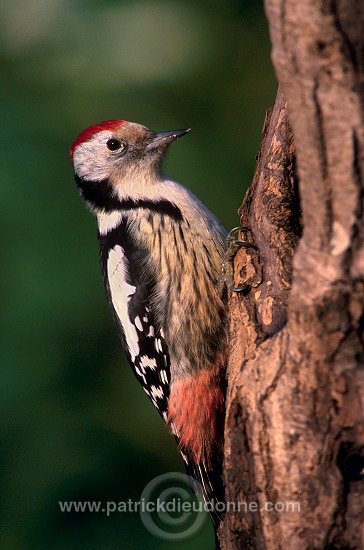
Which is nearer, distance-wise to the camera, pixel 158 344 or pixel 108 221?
pixel 158 344

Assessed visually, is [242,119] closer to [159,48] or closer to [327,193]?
[159,48]

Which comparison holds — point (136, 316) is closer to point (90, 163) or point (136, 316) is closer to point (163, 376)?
point (163, 376)

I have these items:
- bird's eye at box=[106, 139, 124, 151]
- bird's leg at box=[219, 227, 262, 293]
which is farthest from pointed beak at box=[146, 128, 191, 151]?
bird's leg at box=[219, 227, 262, 293]

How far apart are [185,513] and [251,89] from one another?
260 centimetres

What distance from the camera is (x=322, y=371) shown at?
71.2 inches

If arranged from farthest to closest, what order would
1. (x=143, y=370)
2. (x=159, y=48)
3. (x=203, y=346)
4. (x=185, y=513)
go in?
(x=159, y=48), (x=185, y=513), (x=143, y=370), (x=203, y=346)

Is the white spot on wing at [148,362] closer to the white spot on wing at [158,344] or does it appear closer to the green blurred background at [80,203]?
the white spot on wing at [158,344]

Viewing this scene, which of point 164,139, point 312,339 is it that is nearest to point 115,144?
point 164,139

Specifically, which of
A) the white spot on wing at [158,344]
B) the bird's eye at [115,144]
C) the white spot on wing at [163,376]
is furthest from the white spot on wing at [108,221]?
the white spot on wing at [163,376]

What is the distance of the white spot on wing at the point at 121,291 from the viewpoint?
2.96 m

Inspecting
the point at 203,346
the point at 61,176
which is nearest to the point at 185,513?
the point at 203,346

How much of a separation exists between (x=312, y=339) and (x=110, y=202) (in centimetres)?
158

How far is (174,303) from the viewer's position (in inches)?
113

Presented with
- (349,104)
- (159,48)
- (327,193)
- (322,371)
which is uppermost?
(159,48)
